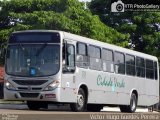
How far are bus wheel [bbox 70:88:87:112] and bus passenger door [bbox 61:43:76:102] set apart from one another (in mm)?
348

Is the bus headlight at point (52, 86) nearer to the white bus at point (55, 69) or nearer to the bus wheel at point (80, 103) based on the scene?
the white bus at point (55, 69)

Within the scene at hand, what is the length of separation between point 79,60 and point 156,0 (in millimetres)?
21402

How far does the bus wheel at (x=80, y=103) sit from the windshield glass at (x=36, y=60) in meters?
1.55

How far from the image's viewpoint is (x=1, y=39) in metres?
38.0

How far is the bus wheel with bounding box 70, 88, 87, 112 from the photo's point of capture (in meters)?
17.7

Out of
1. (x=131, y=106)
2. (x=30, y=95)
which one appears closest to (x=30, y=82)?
(x=30, y=95)

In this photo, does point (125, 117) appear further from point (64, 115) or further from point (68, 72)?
point (68, 72)

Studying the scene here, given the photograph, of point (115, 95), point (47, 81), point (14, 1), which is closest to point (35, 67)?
point (47, 81)

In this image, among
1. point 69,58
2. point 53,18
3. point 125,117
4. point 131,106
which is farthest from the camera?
point 53,18

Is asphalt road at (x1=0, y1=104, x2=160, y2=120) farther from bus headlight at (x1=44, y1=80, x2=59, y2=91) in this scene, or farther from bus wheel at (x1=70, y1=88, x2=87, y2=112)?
bus wheel at (x1=70, y1=88, x2=87, y2=112)

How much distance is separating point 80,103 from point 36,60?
2374 mm

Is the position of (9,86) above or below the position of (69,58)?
below

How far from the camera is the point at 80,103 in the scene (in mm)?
A: 18062

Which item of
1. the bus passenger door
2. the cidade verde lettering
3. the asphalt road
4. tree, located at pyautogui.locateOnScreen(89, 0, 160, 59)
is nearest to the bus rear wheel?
the cidade verde lettering
